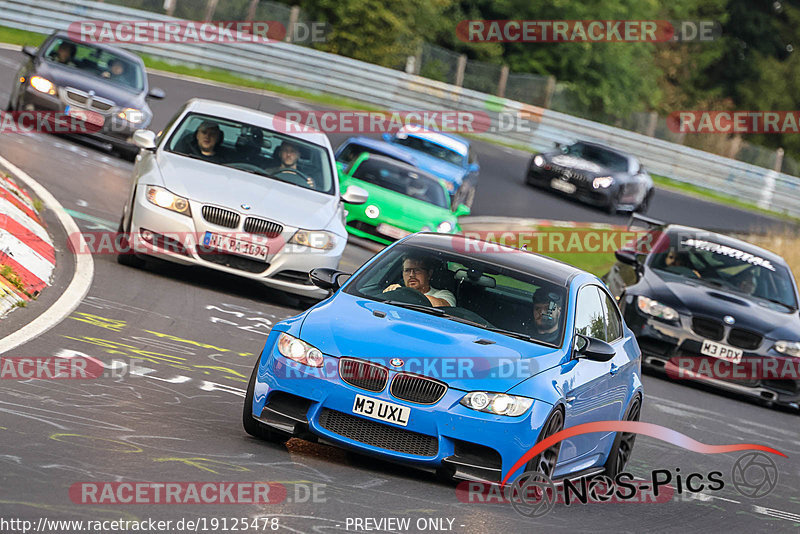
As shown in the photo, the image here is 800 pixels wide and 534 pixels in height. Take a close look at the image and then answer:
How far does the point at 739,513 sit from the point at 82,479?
4.64 m

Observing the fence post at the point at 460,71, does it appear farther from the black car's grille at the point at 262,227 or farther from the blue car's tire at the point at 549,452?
the blue car's tire at the point at 549,452

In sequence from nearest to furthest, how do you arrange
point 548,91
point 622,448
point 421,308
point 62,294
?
point 421,308
point 622,448
point 62,294
point 548,91

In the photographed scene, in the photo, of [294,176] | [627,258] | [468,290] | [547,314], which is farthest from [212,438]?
[627,258]

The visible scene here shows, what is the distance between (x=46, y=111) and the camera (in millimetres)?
22281

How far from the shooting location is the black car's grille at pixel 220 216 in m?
13.2

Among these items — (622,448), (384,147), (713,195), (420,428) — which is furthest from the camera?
(713,195)

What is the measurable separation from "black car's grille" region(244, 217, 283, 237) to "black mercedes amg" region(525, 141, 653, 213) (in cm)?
2135

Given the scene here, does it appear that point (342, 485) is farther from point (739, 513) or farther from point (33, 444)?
point (739, 513)

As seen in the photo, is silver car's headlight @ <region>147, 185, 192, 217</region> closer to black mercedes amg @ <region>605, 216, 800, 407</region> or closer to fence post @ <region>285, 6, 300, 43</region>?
black mercedes amg @ <region>605, 216, 800, 407</region>

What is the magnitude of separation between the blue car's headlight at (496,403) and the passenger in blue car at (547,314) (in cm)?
95

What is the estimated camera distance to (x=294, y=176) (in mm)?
14633

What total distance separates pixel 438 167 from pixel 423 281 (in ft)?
56.0
